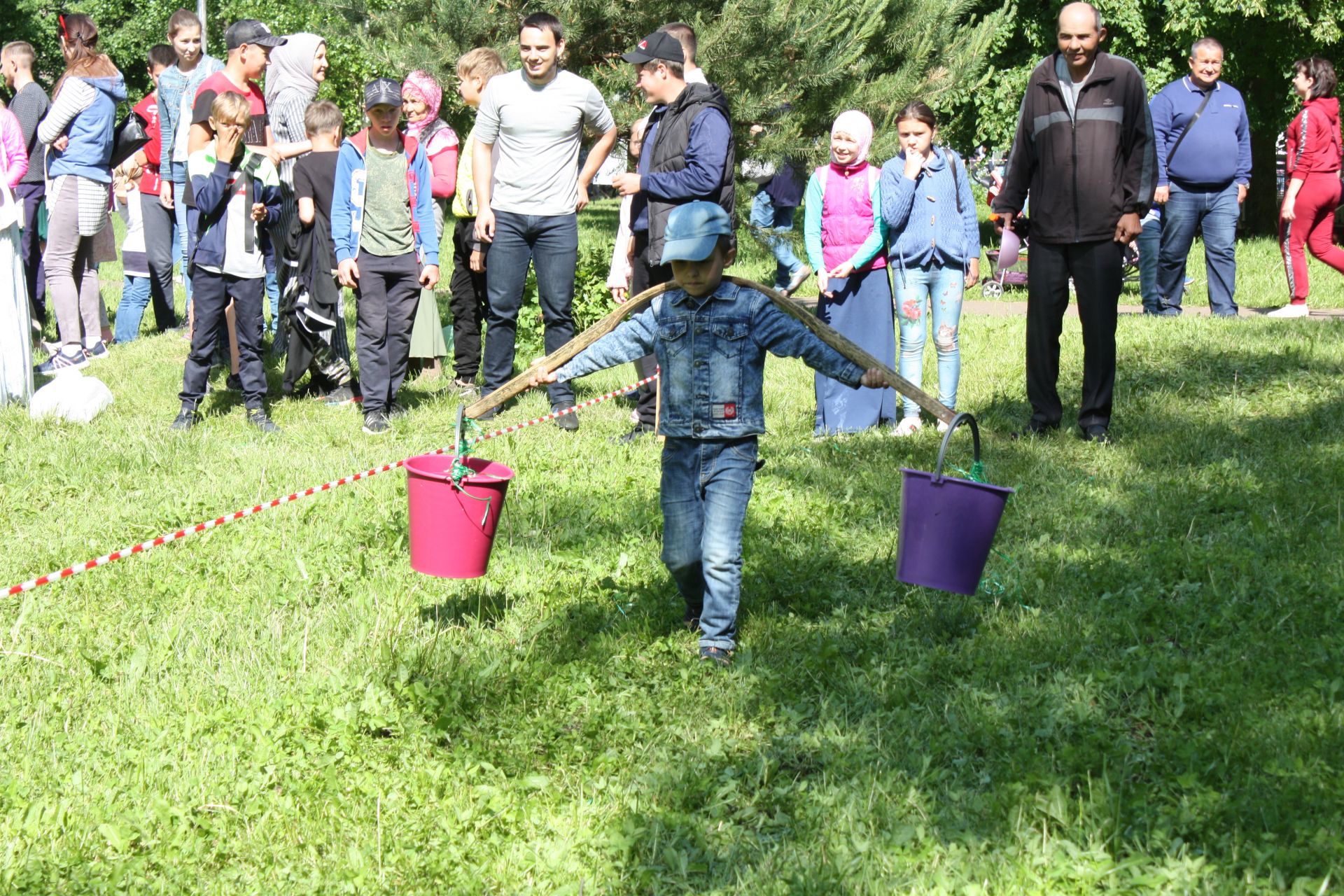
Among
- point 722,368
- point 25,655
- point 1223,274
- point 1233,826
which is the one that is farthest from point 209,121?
point 1223,274

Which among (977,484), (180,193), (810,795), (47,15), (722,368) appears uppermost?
(47,15)

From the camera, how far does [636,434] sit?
325 inches

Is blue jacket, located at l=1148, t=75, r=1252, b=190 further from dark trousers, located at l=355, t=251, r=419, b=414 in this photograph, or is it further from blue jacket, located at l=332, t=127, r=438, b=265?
dark trousers, located at l=355, t=251, r=419, b=414

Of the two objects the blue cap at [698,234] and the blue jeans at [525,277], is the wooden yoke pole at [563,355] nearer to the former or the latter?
the blue cap at [698,234]

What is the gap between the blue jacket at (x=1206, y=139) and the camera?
12.0 metres

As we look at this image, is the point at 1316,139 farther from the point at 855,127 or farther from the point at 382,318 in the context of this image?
the point at 382,318

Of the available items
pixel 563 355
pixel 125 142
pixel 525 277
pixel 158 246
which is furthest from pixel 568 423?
pixel 158 246

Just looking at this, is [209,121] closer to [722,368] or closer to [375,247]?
[375,247]

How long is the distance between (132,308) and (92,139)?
7.95ft

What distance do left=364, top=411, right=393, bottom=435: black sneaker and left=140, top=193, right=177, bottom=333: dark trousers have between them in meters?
4.73

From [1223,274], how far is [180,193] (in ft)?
30.4

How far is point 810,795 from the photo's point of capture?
3904 millimetres

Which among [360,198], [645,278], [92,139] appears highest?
Answer: [92,139]

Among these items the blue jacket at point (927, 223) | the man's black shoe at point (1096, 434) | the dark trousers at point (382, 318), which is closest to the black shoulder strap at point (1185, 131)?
the blue jacket at point (927, 223)
